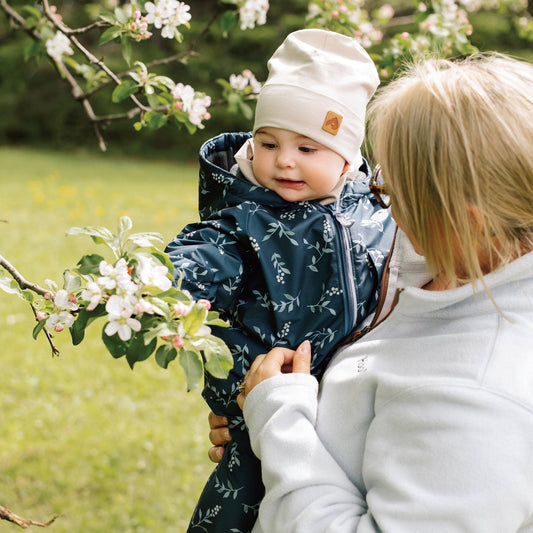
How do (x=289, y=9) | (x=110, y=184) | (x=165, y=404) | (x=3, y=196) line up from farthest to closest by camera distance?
(x=289, y=9), (x=110, y=184), (x=3, y=196), (x=165, y=404)

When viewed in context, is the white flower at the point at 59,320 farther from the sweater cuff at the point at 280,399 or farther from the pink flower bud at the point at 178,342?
the sweater cuff at the point at 280,399

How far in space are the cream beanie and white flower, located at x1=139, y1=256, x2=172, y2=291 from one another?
72cm

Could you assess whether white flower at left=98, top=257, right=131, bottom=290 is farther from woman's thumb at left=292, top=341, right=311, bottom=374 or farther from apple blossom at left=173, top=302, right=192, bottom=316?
woman's thumb at left=292, top=341, right=311, bottom=374

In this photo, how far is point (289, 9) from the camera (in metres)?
14.5

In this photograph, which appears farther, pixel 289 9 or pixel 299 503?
pixel 289 9

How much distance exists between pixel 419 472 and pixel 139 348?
0.49 meters

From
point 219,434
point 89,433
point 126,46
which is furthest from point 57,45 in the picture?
point 89,433

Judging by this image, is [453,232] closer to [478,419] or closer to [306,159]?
[478,419]

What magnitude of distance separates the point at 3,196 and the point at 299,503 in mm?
8859

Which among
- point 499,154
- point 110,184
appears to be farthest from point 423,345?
point 110,184

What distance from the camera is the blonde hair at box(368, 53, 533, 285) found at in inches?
45.3

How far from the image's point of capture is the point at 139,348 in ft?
3.91

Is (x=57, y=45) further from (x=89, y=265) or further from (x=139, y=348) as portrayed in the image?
(x=139, y=348)

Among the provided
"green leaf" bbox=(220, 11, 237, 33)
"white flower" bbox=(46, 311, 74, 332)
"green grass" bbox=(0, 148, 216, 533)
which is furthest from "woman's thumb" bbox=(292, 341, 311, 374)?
"green grass" bbox=(0, 148, 216, 533)
